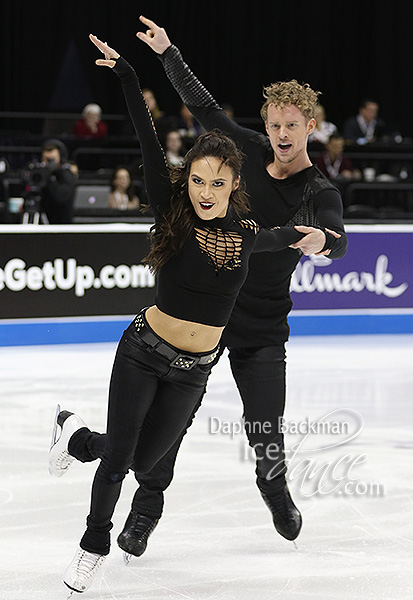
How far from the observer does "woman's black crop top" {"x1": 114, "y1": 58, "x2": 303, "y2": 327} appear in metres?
2.81

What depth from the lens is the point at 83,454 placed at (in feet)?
10.4

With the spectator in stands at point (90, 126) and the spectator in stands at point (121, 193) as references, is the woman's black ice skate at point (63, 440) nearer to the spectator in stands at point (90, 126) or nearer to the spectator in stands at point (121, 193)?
the spectator in stands at point (121, 193)

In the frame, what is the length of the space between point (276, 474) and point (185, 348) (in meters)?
0.81

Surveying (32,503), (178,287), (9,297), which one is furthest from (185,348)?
(9,297)

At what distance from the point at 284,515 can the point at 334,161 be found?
7.52 meters

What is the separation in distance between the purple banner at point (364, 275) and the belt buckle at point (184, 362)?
5.05 metres

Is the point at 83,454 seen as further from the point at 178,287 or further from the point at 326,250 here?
the point at 326,250

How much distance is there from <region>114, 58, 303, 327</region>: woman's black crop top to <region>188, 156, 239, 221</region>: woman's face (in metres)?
0.07

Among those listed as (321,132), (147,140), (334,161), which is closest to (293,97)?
(147,140)

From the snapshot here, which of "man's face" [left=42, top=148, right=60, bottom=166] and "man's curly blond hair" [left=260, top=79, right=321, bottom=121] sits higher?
"man's curly blond hair" [left=260, top=79, right=321, bottom=121]

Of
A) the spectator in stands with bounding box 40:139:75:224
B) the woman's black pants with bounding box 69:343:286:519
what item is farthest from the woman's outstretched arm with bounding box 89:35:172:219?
the spectator in stands with bounding box 40:139:75:224

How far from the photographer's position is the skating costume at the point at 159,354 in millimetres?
2779

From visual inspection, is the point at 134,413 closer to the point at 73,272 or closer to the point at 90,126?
the point at 73,272
